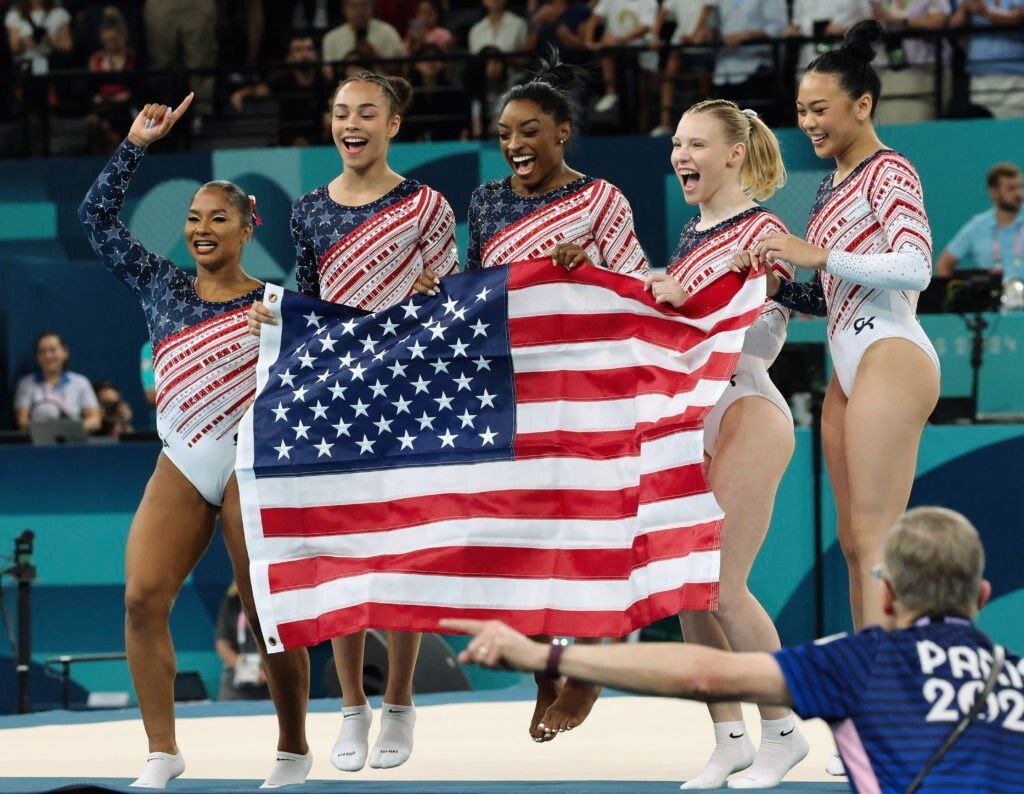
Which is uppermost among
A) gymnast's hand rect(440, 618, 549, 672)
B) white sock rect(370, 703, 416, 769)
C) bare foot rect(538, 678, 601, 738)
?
gymnast's hand rect(440, 618, 549, 672)

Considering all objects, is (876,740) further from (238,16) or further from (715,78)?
(238,16)

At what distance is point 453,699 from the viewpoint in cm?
670

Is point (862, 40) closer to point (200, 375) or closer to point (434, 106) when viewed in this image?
point (200, 375)

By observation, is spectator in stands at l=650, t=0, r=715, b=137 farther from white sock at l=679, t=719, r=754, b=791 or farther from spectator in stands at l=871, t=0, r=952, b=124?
white sock at l=679, t=719, r=754, b=791

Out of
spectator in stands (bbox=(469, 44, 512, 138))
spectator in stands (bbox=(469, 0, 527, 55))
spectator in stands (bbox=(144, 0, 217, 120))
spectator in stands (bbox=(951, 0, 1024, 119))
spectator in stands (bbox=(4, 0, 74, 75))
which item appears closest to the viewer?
spectator in stands (bbox=(951, 0, 1024, 119))

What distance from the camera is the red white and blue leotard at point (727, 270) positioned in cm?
421

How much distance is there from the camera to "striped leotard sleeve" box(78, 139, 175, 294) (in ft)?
14.5

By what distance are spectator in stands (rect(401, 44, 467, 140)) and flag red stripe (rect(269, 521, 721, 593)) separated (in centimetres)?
511

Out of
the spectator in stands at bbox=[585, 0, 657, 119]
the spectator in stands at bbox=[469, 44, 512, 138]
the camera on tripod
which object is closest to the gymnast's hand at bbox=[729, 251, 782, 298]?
the camera on tripod

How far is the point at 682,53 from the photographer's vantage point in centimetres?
887

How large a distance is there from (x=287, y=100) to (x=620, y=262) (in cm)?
547

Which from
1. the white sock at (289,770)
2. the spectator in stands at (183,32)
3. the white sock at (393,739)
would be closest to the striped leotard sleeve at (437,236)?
the white sock at (393,739)

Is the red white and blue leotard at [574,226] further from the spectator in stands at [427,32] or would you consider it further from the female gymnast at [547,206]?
the spectator in stands at [427,32]

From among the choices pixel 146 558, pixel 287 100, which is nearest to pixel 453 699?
pixel 146 558
